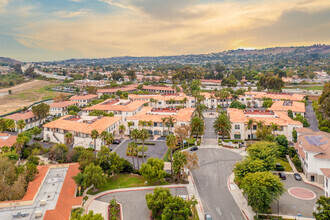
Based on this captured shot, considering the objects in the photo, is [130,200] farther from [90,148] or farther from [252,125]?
[252,125]

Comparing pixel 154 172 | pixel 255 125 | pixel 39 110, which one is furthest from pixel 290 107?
pixel 39 110

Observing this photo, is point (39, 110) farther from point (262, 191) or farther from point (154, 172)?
point (262, 191)

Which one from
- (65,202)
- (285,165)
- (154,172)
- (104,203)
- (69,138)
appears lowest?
(104,203)

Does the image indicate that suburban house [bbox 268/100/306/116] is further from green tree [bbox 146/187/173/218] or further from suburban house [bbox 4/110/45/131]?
suburban house [bbox 4/110/45/131]

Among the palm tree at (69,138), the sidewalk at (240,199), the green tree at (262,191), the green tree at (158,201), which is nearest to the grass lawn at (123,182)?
the green tree at (158,201)

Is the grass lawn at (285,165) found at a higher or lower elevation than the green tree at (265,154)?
lower

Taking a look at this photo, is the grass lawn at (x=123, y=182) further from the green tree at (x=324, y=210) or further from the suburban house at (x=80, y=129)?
the green tree at (x=324, y=210)

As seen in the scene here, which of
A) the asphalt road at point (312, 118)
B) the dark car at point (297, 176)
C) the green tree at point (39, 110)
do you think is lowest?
the dark car at point (297, 176)
